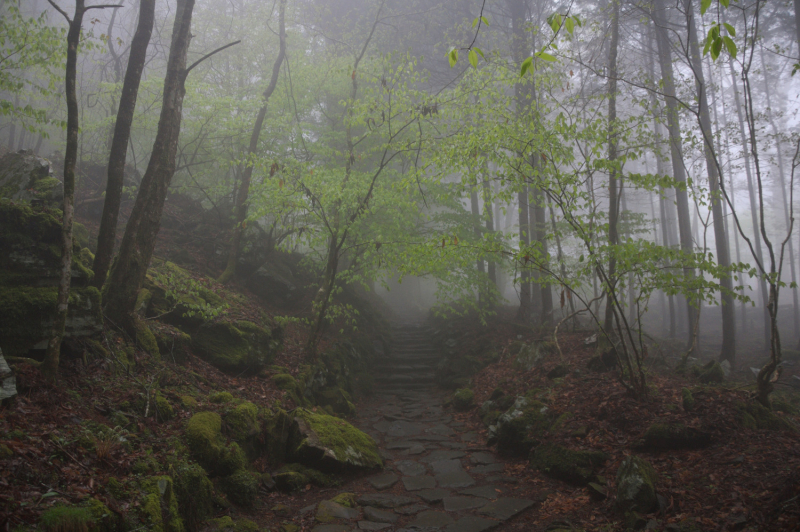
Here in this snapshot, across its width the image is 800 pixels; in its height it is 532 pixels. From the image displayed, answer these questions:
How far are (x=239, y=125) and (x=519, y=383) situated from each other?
10.3m

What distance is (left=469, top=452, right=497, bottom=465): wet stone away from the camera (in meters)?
6.12

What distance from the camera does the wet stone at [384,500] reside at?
4.80m

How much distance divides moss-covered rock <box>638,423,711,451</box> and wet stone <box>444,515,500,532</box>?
2.11m

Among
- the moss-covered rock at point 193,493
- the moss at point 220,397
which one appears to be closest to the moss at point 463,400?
the moss at point 220,397

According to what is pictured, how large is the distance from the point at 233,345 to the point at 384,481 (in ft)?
12.1

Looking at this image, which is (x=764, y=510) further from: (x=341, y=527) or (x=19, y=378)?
(x=19, y=378)

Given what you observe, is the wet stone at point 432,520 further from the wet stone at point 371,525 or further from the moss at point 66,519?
the moss at point 66,519

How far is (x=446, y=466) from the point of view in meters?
6.09

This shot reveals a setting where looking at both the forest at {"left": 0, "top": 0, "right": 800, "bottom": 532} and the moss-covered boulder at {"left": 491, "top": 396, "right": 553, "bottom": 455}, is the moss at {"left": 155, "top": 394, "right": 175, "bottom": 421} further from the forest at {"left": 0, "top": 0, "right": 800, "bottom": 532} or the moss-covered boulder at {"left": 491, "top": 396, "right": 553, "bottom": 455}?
the moss-covered boulder at {"left": 491, "top": 396, "right": 553, "bottom": 455}

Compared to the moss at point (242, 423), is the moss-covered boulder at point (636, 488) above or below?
below

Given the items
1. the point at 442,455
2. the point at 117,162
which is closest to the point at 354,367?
the point at 442,455

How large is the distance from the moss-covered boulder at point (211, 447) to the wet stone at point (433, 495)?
87.8 inches

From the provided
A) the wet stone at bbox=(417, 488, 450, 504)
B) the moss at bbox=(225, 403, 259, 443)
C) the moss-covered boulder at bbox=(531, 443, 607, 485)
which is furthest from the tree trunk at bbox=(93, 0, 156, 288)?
the moss-covered boulder at bbox=(531, 443, 607, 485)

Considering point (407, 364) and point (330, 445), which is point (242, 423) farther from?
point (407, 364)
